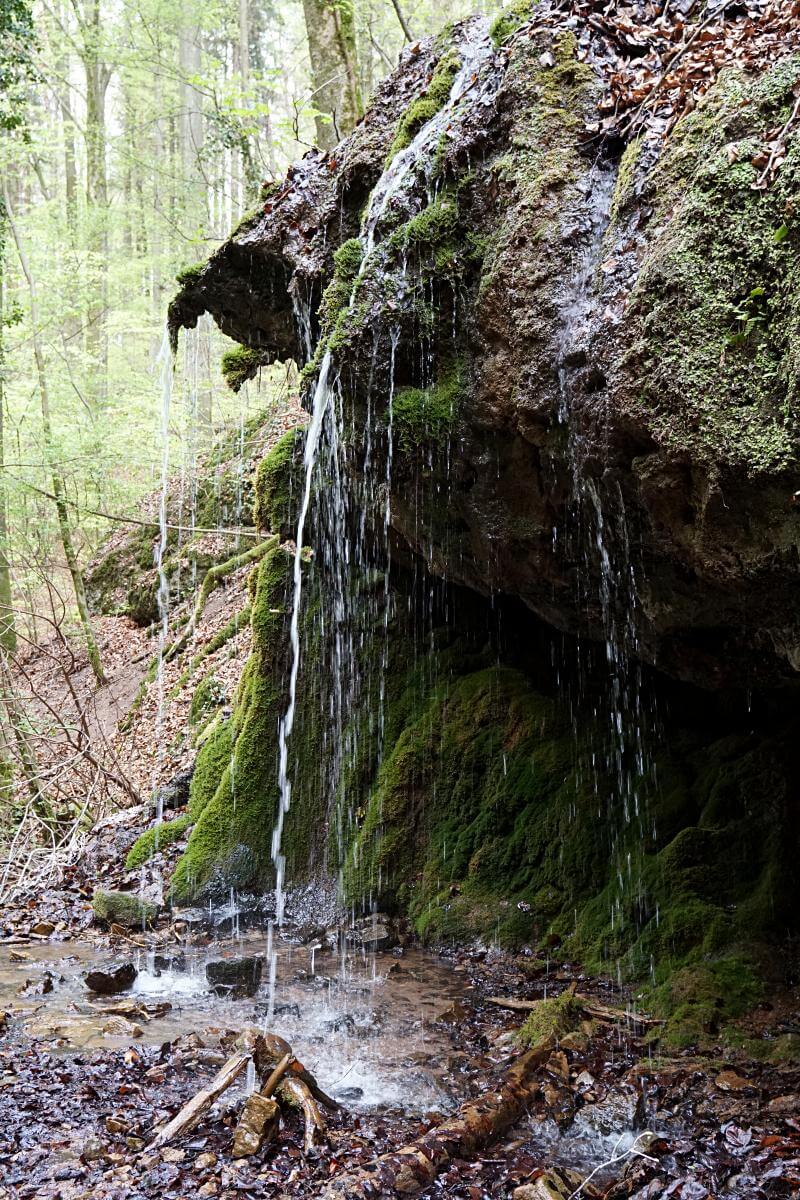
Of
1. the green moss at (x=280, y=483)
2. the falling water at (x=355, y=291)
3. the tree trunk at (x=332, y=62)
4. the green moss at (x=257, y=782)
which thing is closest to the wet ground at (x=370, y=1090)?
the falling water at (x=355, y=291)

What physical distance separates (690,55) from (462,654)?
4762 mm

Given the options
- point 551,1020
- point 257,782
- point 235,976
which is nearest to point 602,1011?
point 551,1020

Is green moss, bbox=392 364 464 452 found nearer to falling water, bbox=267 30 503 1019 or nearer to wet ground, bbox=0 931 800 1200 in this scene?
falling water, bbox=267 30 503 1019

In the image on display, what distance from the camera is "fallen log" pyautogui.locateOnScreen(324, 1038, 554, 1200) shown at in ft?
11.2

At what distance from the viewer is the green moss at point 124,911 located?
7344mm

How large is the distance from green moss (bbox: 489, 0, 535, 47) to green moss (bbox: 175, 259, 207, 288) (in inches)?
131

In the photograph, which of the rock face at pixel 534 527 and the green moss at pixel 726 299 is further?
the rock face at pixel 534 527

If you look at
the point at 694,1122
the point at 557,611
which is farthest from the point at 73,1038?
the point at 557,611

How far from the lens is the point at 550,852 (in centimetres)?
652

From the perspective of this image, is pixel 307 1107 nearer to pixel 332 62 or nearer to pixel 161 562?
pixel 161 562

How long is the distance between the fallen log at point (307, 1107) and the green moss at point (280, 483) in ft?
16.4

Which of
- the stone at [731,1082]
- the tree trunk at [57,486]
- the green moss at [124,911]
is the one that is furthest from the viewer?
the tree trunk at [57,486]

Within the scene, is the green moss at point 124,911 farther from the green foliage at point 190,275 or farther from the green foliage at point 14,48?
the green foliage at point 14,48

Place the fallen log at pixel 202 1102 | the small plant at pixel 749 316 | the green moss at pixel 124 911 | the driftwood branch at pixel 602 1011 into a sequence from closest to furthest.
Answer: the small plant at pixel 749 316 → the fallen log at pixel 202 1102 → the driftwood branch at pixel 602 1011 → the green moss at pixel 124 911
